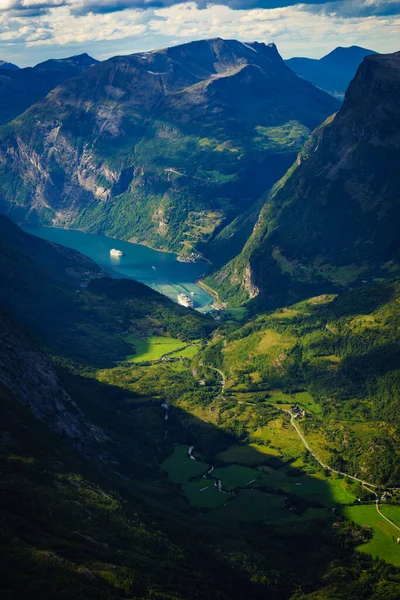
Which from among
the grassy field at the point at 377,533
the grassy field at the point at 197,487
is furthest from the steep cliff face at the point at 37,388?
the grassy field at the point at 377,533

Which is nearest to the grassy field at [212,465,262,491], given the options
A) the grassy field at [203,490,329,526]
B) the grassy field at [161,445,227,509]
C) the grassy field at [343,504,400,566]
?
the grassy field at [161,445,227,509]

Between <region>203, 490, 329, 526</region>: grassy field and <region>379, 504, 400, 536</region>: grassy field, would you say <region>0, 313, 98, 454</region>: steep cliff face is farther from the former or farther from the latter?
<region>379, 504, 400, 536</region>: grassy field

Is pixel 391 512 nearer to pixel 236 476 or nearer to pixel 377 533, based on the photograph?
pixel 377 533

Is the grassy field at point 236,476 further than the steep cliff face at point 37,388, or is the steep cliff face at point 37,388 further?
the grassy field at point 236,476

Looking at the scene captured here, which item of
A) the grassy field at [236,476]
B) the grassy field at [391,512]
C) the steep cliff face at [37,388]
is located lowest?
the grassy field at [236,476]

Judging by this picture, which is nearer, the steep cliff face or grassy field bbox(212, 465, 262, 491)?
the steep cliff face

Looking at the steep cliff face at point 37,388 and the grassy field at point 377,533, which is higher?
the steep cliff face at point 37,388

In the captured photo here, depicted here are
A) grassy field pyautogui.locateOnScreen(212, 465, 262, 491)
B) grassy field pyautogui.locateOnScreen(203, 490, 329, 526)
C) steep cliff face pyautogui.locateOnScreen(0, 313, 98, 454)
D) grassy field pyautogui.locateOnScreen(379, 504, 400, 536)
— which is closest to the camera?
grassy field pyautogui.locateOnScreen(379, 504, 400, 536)

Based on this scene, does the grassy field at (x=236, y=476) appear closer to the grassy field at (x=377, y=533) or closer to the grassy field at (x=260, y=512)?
the grassy field at (x=260, y=512)

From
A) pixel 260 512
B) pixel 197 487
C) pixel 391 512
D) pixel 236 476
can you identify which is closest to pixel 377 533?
pixel 391 512
